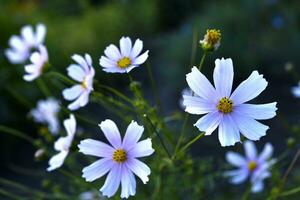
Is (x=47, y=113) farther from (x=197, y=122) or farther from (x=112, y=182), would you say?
(x=197, y=122)

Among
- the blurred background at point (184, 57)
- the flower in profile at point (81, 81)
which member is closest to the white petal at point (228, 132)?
the flower in profile at point (81, 81)

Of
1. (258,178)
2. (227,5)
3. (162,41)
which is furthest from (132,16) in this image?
(258,178)

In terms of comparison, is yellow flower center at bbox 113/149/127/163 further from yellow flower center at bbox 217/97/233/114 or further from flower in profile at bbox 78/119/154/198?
yellow flower center at bbox 217/97/233/114

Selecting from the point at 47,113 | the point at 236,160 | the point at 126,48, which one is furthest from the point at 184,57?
the point at 126,48

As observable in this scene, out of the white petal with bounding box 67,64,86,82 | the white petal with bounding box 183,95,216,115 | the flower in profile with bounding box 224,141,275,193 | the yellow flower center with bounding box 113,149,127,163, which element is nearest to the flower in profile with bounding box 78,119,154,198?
the yellow flower center with bounding box 113,149,127,163

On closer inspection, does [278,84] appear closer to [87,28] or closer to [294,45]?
[294,45]
